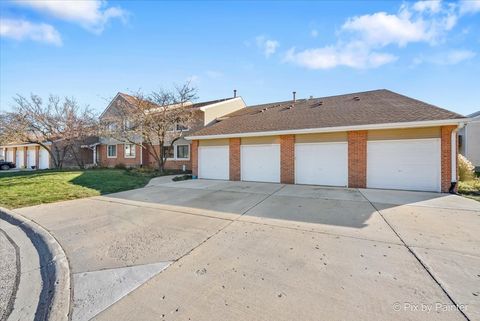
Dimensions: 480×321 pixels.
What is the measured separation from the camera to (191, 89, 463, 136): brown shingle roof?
8.98m

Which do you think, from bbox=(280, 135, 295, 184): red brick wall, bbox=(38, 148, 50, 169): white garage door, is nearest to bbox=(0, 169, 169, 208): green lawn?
bbox=(280, 135, 295, 184): red brick wall

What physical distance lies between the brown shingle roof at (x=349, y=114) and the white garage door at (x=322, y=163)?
1049 mm

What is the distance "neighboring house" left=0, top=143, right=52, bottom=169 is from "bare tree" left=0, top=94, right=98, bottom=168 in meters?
7.02

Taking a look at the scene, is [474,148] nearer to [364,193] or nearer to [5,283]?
[364,193]

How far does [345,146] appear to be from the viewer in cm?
986

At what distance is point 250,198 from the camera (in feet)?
25.2

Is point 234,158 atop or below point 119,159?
atop

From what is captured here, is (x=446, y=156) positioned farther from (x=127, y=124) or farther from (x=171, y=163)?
(x=127, y=124)

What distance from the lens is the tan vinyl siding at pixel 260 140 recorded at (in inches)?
447

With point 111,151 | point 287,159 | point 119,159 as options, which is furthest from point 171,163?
point 287,159

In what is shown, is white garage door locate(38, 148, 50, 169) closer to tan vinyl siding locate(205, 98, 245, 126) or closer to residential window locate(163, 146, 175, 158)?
residential window locate(163, 146, 175, 158)

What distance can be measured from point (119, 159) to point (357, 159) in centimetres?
2110

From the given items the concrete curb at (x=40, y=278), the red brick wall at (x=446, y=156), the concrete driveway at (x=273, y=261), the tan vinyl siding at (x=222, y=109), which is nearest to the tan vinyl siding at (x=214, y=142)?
the tan vinyl siding at (x=222, y=109)

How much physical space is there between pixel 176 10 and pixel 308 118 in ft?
25.4
